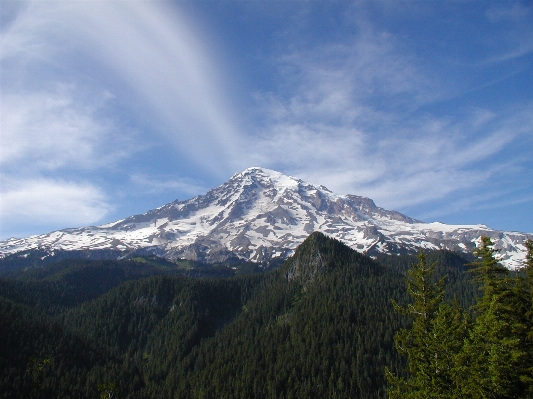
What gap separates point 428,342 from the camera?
104ft

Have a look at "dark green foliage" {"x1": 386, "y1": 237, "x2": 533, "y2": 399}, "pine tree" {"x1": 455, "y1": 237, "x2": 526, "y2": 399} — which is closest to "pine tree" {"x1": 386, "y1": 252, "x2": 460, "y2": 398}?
"dark green foliage" {"x1": 386, "y1": 237, "x2": 533, "y2": 399}

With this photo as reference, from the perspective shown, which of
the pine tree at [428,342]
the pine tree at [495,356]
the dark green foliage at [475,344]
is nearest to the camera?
the pine tree at [495,356]

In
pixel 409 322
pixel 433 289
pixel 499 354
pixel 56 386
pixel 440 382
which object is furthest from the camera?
pixel 409 322

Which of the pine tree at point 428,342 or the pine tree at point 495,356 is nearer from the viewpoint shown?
the pine tree at point 495,356

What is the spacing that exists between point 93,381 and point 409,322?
480ft

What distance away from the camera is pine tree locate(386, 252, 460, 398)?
30297 millimetres

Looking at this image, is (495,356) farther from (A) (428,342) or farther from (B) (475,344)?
(A) (428,342)

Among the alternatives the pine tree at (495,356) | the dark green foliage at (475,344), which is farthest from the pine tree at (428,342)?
the pine tree at (495,356)

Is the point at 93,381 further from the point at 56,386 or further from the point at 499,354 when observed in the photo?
the point at 499,354

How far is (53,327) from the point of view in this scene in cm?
18525

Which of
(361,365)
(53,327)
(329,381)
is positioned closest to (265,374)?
(329,381)

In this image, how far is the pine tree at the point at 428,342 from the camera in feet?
99.4

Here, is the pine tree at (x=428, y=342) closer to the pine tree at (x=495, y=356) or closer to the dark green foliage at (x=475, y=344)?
the dark green foliage at (x=475, y=344)

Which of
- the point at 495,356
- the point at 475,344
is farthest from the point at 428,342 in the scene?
the point at 495,356
